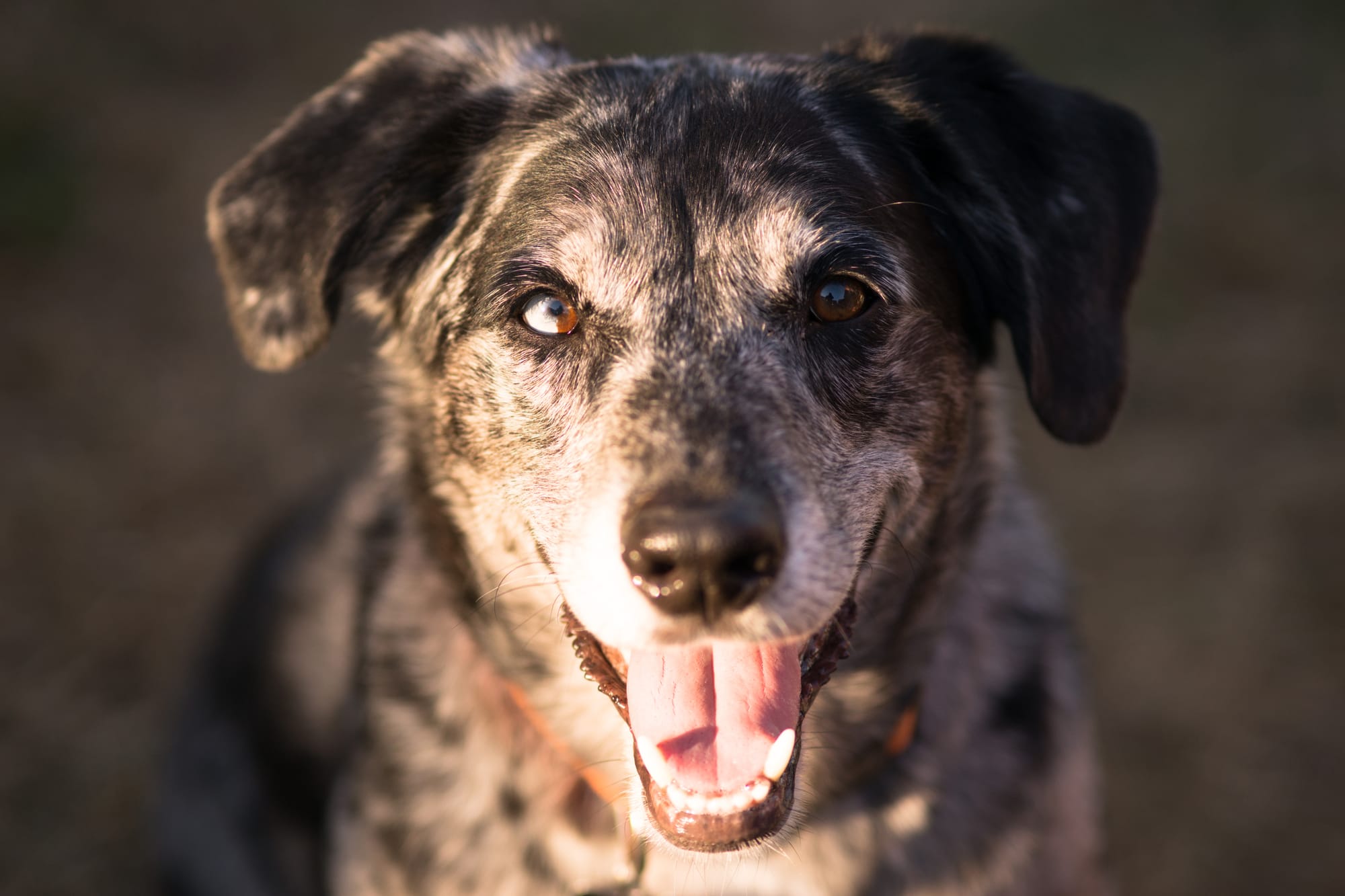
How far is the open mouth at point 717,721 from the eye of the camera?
1.99 meters

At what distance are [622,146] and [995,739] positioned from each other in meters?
1.54

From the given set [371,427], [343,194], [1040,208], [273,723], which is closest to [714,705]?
[1040,208]

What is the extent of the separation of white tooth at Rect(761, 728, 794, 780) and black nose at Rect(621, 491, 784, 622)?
0.33m

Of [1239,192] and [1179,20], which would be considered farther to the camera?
[1179,20]

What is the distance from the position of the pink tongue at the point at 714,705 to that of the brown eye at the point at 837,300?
0.62m

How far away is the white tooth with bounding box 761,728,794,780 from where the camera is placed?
2.01 m

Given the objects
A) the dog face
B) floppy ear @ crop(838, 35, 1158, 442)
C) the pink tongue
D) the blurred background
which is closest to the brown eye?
the dog face

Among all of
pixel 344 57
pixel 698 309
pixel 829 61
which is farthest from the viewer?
pixel 344 57

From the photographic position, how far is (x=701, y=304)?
6.93 ft

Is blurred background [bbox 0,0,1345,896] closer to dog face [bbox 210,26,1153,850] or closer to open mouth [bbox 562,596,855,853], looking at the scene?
dog face [bbox 210,26,1153,850]

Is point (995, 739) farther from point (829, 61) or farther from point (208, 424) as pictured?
point (208, 424)

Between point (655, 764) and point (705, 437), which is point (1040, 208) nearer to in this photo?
point (705, 437)

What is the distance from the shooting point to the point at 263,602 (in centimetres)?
340

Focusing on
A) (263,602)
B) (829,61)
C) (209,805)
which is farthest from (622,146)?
(209,805)
